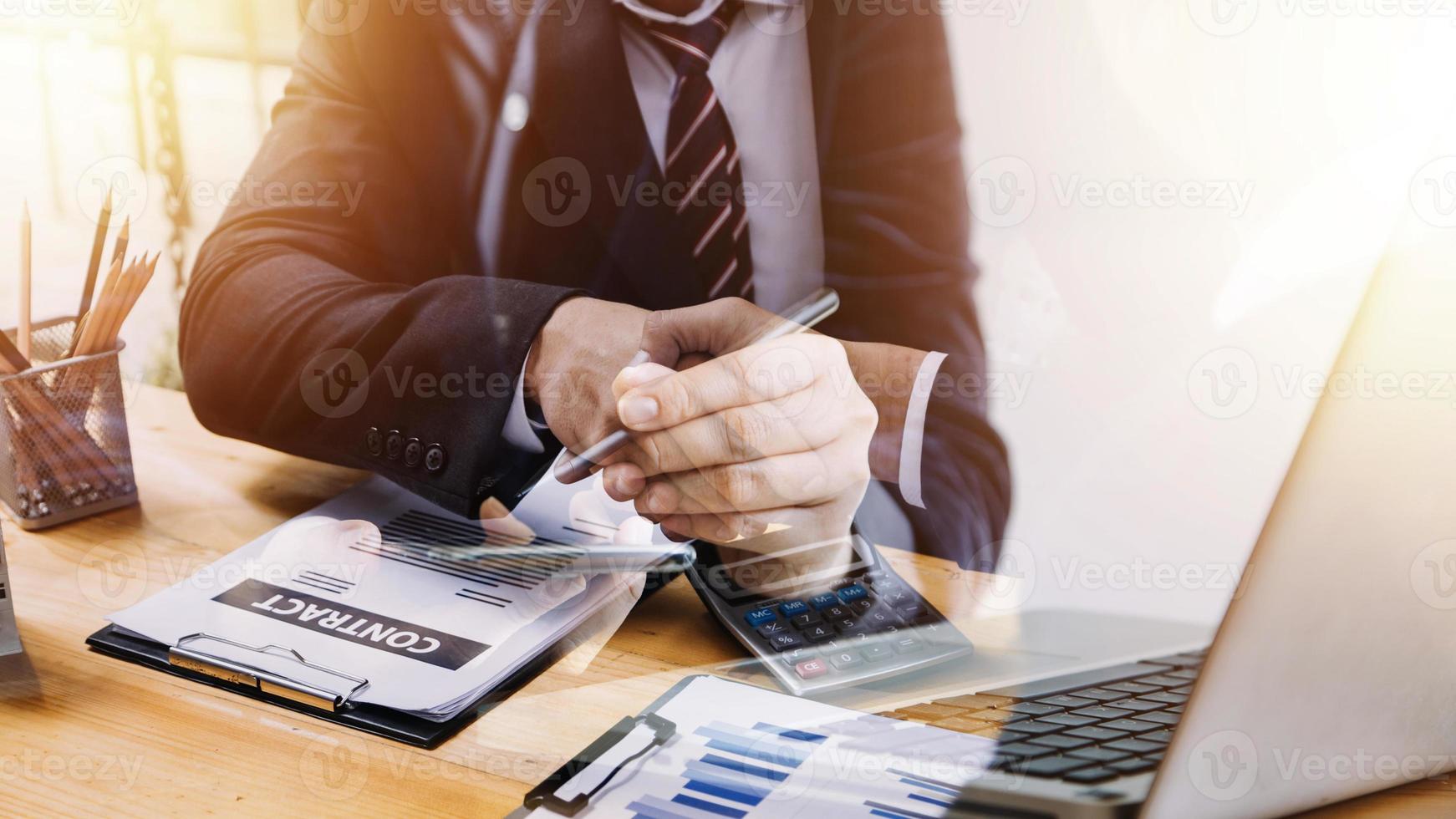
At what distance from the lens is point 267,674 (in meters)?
0.38

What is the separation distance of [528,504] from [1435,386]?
41 centimetres

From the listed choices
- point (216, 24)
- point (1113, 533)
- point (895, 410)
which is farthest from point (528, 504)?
point (216, 24)

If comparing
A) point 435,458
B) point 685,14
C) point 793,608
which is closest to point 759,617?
point 793,608

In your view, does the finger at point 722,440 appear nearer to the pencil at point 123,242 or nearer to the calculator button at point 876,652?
the calculator button at point 876,652

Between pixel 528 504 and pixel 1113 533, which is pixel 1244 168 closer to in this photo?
pixel 1113 533

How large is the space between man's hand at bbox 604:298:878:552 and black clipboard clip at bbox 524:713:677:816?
5.3 inches

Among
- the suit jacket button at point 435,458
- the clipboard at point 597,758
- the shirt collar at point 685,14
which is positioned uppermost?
the shirt collar at point 685,14

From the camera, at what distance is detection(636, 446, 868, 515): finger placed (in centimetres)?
47

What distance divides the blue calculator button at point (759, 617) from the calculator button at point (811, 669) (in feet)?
0.10

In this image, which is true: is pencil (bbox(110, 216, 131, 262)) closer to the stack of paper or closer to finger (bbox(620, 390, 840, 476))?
the stack of paper

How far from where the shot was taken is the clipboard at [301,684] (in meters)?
0.35

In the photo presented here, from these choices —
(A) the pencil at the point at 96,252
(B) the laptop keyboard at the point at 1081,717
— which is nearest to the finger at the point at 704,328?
(B) the laptop keyboard at the point at 1081,717

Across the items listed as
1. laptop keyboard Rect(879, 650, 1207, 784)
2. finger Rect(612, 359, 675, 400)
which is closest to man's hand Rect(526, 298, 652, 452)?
finger Rect(612, 359, 675, 400)

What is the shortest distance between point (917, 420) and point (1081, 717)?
0.21m
